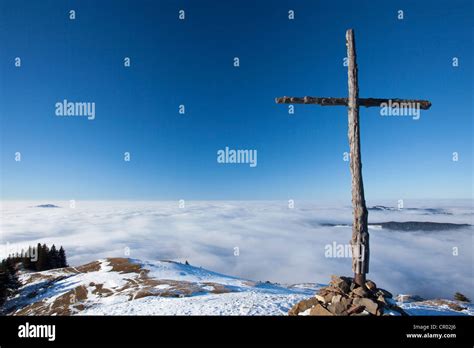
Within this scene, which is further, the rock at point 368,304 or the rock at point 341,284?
the rock at point 341,284

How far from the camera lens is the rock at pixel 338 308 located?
9711 mm

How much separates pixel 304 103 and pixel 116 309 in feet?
58.4

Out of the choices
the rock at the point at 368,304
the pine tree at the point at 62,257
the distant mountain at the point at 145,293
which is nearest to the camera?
the rock at the point at 368,304

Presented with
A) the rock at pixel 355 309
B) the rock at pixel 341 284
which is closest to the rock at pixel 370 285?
the rock at pixel 341 284

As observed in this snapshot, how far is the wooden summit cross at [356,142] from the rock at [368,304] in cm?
102

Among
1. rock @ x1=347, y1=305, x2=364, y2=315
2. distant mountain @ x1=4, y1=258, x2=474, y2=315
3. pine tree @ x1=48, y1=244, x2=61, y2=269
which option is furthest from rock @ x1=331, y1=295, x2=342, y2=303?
pine tree @ x1=48, y1=244, x2=61, y2=269

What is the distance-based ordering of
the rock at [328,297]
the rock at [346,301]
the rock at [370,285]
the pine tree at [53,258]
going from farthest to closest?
1. the pine tree at [53,258]
2. the rock at [370,285]
3. the rock at [328,297]
4. the rock at [346,301]

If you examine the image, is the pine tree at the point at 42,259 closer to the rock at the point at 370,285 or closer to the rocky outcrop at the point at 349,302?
the rocky outcrop at the point at 349,302

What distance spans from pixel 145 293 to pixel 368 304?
2678cm

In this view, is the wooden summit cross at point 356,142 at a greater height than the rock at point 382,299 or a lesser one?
greater

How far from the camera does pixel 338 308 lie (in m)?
9.82

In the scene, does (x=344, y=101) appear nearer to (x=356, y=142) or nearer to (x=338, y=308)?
(x=356, y=142)
